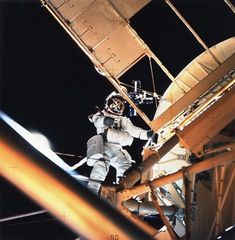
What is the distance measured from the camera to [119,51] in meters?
8.12

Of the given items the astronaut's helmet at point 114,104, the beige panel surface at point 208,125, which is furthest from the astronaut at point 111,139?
the beige panel surface at point 208,125

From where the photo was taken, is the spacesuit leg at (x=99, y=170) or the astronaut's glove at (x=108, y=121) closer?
the spacesuit leg at (x=99, y=170)

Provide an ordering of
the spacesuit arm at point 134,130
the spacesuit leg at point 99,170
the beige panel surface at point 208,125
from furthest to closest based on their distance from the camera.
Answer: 1. the spacesuit arm at point 134,130
2. the spacesuit leg at point 99,170
3. the beige panel surface at point 208,125

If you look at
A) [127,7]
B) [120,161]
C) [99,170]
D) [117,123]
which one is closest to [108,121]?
[117,123]

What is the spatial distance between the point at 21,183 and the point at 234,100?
18.6 feet

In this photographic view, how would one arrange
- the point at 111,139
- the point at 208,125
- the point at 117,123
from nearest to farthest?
1. the point at 208,125
2. the point at 111,139
3. the point at 117,123

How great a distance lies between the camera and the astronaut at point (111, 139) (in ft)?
28.4

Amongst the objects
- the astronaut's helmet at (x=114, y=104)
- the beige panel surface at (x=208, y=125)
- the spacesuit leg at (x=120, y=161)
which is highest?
the astronaut's helmet at (x=114, y=104)

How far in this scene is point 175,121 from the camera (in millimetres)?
7457

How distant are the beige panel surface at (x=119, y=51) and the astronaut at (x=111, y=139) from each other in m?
1.51

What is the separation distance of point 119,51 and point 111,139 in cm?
205

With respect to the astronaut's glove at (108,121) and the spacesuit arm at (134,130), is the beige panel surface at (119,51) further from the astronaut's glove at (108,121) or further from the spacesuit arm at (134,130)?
the spacesuit arm at (134,130)

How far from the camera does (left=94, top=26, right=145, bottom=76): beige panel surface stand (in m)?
8.05

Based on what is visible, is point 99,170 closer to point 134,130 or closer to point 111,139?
point 111,139
